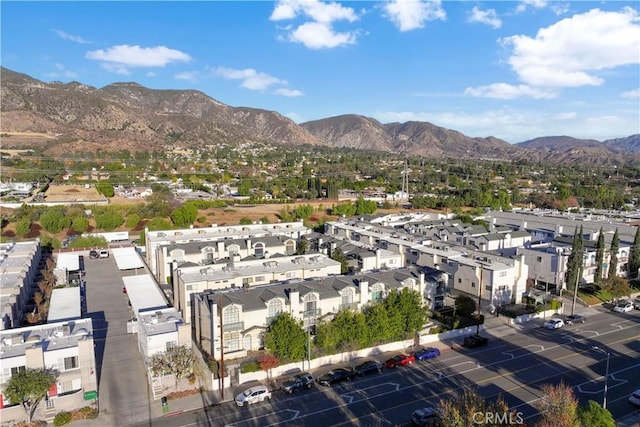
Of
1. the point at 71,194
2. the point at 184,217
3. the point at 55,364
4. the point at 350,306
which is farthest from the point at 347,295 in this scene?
the point at 71,194

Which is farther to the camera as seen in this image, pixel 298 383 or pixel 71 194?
pixel 71 194

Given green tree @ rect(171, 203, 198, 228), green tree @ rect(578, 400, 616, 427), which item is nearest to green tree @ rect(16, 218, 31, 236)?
green tree @ rect(171, 203, 198, 228)

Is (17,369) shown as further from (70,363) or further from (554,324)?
(554,324)

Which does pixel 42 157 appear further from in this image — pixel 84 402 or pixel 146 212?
pixel 84 402

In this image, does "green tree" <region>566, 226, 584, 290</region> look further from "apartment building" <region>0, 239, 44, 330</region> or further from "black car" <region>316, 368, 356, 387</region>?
"apartment building" <region>0, 239, 44, 330</region>

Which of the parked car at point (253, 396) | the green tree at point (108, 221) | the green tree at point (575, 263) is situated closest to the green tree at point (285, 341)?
the parked car at point (253, 396)

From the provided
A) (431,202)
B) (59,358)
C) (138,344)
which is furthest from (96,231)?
(431,202)
